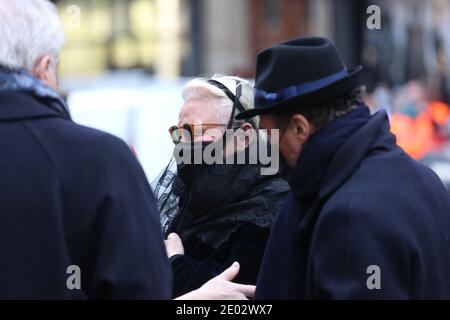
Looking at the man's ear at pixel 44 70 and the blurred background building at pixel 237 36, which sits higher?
the man's ear at pixel 44 70

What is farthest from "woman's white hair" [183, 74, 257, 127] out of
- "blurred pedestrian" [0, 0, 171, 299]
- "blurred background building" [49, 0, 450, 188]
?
"blurred background building" [49, 0, 450, 188]

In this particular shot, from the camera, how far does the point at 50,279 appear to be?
2664 mm

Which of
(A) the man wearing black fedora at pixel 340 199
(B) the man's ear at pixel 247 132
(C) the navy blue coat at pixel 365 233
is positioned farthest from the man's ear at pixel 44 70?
(B) the man's ear at pixel 247 132

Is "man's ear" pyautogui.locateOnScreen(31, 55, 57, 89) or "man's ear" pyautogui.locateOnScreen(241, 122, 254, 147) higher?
"man's ear" pyautogui.locateOnScreen(31, 55, 57, 89)

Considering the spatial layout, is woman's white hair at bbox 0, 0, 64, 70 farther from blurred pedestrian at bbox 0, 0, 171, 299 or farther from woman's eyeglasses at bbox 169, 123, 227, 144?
woman's eyeglasses at bbox 169, 123, 227, 144

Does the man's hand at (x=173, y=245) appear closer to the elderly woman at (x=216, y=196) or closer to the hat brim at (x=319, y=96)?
the elderly woman at (x=216, y=196)

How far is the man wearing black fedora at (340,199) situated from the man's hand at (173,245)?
0.66m

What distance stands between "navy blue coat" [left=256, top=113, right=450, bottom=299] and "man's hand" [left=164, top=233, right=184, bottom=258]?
0.66 metres

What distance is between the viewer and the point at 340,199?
277 cm

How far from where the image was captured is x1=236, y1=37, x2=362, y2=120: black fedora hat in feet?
9.50

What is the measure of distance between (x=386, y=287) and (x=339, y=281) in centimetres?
13

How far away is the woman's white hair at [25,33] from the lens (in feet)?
8.98

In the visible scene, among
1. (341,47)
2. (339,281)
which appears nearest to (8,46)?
(339,281)

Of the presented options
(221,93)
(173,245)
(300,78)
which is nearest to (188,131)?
(221,93)
